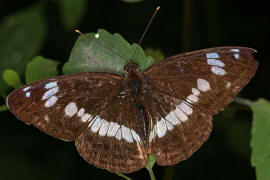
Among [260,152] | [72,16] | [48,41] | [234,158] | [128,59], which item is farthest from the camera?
[48,41]

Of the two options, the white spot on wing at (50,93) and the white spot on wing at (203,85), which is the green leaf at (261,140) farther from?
the white spot on wing at (50,93)

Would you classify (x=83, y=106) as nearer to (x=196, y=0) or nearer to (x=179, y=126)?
(x=179, y=126)

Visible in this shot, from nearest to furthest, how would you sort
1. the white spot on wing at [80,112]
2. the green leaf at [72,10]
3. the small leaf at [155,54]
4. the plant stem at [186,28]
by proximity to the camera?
1. the white spot on wing at [80,112]
2. the small leaf at [155,54]
3. the plant stem at [186,28]
4. the green leaf at [72,10]

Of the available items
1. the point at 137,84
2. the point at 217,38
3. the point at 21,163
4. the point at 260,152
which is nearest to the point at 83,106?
the point at 137,84

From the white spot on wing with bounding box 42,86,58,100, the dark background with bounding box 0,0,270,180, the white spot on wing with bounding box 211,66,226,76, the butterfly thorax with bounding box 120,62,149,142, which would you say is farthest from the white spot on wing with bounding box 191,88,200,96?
the dark background with bounding box 0,0,270,180

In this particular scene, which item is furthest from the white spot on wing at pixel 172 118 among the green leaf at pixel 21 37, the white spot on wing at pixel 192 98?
the green leaf at pixel 21 37

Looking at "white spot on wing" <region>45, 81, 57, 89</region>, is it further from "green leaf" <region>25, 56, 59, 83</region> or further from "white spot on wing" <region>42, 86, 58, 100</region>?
"green leaf" <region>25, 56, 59, 83</region>
